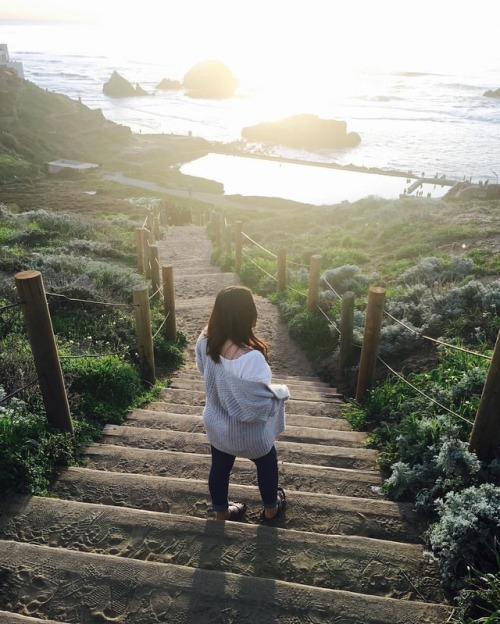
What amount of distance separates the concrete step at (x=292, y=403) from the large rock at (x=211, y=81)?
608ft

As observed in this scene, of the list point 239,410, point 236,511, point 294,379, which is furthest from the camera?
point 294,379

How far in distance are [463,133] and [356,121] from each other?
2653cm

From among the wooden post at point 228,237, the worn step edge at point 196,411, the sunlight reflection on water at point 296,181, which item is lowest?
the sunlight reflection on water at point 296,181

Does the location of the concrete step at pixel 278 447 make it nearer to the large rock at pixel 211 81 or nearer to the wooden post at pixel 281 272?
the wooden post at pixel 281 272

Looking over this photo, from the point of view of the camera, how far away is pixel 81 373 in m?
5.02

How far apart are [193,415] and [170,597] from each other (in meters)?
2.46

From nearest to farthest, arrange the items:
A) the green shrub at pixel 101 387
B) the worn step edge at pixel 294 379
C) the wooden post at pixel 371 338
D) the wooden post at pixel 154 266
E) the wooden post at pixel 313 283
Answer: the green shrub at pixel 101 387 < the wooden post at pixel 371 338 < the worn step edge at pixel 294 379 < the wooden post at pixel 313 283 < the wooden post at pixel 154 266

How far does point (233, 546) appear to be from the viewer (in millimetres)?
2936

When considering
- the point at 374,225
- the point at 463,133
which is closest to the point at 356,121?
the point at 463,133

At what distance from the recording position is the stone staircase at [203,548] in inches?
98.7

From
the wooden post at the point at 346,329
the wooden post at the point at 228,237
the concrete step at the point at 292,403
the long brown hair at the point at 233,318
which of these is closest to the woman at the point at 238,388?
the long brown hair at the point at 233,318

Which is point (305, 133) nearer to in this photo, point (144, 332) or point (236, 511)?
point (144, 332)

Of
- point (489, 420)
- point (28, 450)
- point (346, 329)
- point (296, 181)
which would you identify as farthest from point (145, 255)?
point (296, 181)

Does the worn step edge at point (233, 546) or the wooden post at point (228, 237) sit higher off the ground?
the worn step edge at point (233, 546)
